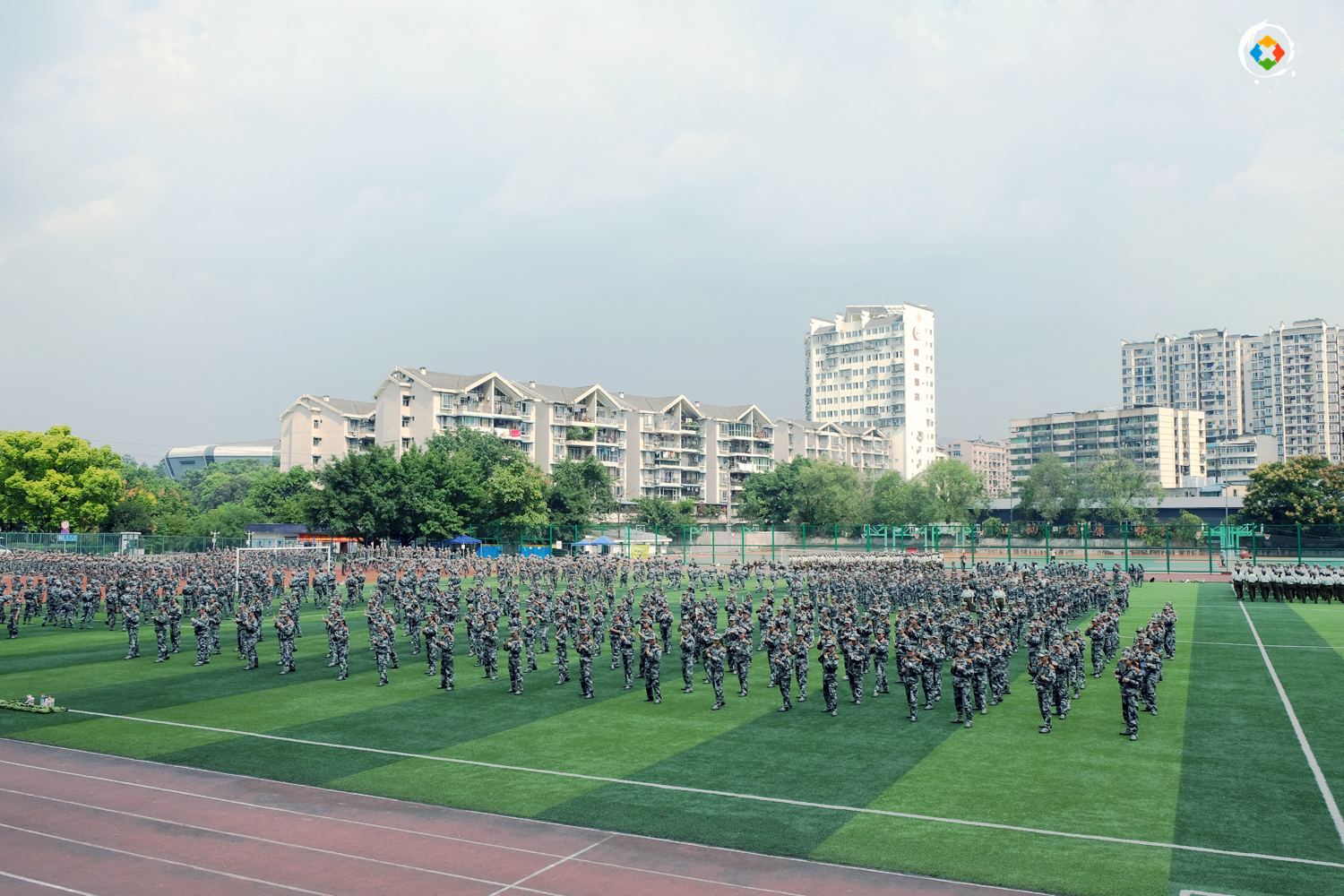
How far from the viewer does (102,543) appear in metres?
63.8

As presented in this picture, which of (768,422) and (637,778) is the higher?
(768,422)

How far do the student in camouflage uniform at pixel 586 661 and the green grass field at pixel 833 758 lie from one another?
40cm

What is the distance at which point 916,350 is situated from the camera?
16400 cm

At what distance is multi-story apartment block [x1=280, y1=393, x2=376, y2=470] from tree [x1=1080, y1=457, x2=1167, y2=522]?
77.2 metres

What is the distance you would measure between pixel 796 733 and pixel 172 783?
10.3 m

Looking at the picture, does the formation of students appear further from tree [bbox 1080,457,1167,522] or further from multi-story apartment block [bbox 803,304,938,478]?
multi-story apartment block [bbox 803,304,938,478]

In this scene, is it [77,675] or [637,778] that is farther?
[77,675]

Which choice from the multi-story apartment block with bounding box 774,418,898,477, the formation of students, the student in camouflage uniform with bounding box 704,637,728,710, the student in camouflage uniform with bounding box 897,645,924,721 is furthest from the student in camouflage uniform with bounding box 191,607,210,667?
the multi-story apartment block with bounding box 774,418,898,477

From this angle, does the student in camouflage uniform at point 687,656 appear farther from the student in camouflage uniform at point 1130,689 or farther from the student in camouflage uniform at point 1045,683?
the student in camouflage uniform at point 1130,689

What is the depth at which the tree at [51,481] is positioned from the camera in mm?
69375

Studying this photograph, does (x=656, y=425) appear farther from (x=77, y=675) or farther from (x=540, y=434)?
(x=77, y=675)

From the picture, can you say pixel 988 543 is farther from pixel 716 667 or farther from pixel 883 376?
pixel 883 376

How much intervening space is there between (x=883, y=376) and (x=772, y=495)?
70.5m

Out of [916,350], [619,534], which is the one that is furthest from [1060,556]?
[916,350]
